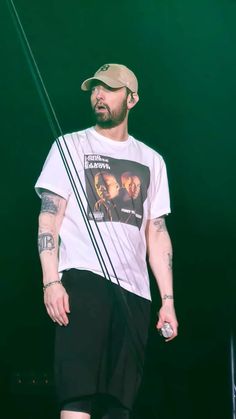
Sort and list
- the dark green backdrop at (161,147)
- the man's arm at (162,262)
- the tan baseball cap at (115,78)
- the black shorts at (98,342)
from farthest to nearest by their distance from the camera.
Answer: the dark green backdrop at (161,147) → the tan baseball cap at (115,78) → the man's arm at (162,262) → the black shorts at (98,342)

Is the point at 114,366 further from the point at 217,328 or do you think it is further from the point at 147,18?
the point at 147,18

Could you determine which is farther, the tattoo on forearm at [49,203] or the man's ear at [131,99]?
the man's ear at [131,99]

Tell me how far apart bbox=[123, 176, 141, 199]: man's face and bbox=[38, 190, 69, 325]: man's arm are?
0.62 feet

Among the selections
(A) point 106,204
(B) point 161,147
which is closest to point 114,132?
(A) point 106,204

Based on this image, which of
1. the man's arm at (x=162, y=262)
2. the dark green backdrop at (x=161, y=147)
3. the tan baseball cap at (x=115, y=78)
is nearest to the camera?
the man's arm at (x=162, y=262)

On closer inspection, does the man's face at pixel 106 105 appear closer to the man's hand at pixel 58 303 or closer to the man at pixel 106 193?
the man at pixel 106 193

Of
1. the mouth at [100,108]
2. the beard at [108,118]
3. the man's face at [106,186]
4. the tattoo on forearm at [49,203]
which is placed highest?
the mouth at [100,108]

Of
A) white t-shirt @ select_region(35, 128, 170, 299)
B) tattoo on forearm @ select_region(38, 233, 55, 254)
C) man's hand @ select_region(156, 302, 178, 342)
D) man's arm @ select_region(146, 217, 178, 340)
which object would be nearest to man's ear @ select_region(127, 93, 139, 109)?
white t-shirt @ select_region(35, 128, 170, 299)

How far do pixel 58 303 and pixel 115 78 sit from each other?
75 centimetres

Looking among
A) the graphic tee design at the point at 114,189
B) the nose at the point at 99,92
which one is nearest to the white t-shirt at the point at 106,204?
the graphic tee design at the point at 114,189

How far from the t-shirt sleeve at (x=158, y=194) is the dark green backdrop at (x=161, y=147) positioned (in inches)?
20.3

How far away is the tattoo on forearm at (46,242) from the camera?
1915mm

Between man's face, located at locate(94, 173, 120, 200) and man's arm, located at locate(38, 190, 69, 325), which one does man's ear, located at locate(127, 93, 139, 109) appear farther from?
man's arm, located at locate(38, 190, 69, 325)

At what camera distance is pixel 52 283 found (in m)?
1.86
